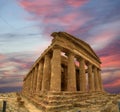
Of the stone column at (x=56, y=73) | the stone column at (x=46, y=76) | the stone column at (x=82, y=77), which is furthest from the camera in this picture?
the stone column at (x=82, y=77)

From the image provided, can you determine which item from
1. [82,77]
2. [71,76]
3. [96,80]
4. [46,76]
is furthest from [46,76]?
[96,80]

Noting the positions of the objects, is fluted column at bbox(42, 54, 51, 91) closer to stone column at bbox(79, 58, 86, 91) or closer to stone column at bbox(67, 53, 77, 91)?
stone column at bbox(67, 53, 77, 91)

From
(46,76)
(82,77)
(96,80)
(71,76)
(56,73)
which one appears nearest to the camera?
(56,73)

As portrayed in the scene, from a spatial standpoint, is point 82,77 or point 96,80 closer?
point 82,77

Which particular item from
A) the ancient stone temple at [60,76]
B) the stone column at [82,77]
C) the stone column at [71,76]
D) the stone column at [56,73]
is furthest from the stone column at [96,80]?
the stone column at [56,73]

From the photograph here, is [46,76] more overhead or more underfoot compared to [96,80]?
more overhead

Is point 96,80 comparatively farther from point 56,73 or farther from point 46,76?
point 56,73

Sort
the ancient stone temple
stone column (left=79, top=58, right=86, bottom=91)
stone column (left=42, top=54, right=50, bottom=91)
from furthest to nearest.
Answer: stone column (left=79, top=58, right=86, bottom=91)
stone column (left=42, top=54, right=50, bottom=91)
the ancient stone temple

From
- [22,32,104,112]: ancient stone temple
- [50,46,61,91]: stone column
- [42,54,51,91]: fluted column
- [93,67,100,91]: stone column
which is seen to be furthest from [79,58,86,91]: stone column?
[93,67,100,91]: stone column

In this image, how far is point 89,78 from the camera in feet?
132

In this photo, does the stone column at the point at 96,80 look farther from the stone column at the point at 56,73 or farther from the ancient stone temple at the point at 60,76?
the stone column at the point at 56,73

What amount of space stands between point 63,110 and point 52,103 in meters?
1.65

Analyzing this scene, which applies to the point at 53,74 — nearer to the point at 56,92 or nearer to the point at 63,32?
the point at 56,92

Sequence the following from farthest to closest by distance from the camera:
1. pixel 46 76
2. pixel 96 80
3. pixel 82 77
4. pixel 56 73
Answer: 1. pixel 96 80
2. pixel 82 77
3. pixel 46 76
4. pixel 56 73
